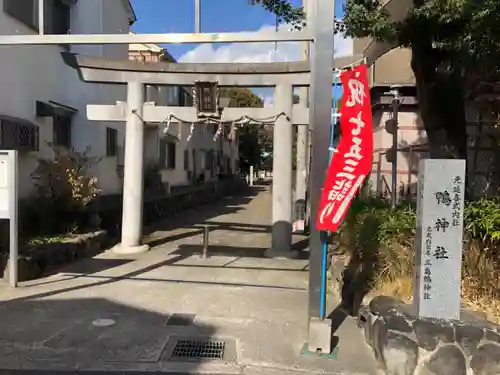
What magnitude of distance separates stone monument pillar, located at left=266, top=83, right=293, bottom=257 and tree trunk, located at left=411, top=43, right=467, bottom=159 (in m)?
4.35

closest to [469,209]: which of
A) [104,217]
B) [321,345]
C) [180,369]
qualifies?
[321,345]

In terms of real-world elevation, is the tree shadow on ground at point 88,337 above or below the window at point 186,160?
below

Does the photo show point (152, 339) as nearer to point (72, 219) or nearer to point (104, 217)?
point (72, 219)

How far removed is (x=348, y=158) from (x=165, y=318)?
3375mm

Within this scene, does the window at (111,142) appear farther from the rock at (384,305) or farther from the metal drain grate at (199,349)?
the rock at (384,305)

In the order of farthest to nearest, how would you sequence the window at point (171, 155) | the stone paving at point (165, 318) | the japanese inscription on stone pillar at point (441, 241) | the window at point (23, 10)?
1. the window at point (171, 155)
2. the window at point (23, 10)
3. the stone paving at point (165, 318)
4. the japanese inscription on stone pillar at point (441, 241)

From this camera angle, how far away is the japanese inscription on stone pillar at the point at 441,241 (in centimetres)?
502

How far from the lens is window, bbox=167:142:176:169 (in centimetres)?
2169

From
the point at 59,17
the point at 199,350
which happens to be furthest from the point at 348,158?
the point at 59,17

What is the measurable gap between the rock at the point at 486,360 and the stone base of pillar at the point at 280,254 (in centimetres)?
704

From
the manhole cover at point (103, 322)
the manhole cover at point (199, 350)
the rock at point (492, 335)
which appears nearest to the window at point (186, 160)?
the manhole cover at point (103, 322)

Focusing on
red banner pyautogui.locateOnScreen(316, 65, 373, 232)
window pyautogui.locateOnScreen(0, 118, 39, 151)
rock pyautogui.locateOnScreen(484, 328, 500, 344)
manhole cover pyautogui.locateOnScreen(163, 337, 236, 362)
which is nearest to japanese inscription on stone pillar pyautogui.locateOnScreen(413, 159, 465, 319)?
rock pyautogui.locateOnScreen(484, 328, 500, 344)

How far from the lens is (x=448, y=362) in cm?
478

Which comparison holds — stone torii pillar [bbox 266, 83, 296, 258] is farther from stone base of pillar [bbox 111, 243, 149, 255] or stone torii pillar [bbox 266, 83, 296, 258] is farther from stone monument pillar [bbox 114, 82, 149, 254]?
stone monument pillar [bbox 114, 82, 149, 254]
